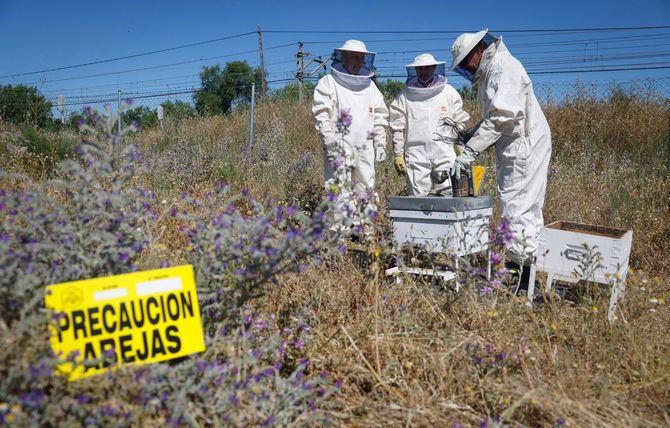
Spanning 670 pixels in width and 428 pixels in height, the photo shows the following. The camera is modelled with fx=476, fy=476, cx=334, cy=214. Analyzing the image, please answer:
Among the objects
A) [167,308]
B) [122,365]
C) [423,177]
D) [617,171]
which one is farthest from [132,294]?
[617,171]

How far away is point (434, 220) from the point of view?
10.5 ft

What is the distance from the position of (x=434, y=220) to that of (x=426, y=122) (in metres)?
1.86

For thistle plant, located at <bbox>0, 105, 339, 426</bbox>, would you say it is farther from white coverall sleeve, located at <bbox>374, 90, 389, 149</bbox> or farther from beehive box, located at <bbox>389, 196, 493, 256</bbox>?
white coverall sleeve, located at <bbox>374, 90, 389, 149</bbox>

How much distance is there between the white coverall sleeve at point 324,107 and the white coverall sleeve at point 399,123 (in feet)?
2.17

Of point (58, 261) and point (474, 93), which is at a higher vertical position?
point (474, 93)

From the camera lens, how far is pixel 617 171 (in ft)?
22.6

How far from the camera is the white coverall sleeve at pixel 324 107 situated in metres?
4.62

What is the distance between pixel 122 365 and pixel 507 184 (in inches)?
121

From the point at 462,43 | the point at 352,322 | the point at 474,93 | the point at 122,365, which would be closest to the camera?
the point at 122,365

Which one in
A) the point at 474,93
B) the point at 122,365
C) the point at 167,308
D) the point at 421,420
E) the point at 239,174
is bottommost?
the point at 421,420

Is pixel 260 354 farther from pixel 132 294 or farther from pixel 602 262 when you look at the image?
pixel 602 262

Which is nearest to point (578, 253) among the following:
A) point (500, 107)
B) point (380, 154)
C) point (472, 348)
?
point (500, 107)

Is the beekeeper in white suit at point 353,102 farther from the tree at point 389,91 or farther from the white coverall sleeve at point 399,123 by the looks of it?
the tree at point 389,91

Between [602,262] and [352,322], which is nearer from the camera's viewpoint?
[352,322]
